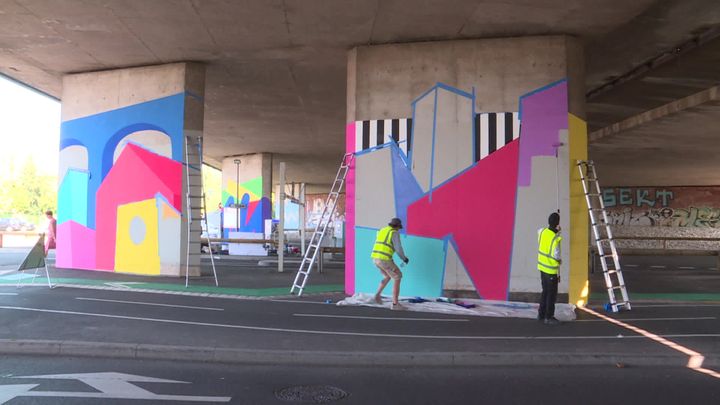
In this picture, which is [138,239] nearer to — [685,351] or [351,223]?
[351,223]

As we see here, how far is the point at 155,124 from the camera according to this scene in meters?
15.1

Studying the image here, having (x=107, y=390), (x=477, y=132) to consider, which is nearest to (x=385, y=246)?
(x=477, y=132)

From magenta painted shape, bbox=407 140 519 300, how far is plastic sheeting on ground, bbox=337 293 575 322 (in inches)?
21.2

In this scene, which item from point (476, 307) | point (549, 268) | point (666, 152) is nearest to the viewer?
point (549, 268)

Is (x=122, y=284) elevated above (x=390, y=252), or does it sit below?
below

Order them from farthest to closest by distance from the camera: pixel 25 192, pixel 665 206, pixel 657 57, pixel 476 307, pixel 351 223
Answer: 1. pixel 25 192
2. pixel 665 206
3. pixel 657 57
4. pixel 351 223
5. pixel 476 307

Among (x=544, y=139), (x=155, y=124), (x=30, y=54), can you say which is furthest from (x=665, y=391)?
(x=30, y=54)

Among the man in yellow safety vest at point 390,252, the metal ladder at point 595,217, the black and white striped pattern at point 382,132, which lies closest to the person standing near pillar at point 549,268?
the metal ladder at point 595,217

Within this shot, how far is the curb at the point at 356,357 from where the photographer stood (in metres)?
6.85

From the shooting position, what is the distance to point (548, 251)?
373 inches

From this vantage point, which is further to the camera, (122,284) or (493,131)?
(122,284)

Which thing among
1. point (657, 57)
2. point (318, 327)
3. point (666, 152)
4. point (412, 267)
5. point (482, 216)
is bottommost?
point (318, 327)

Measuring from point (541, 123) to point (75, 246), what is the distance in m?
13.2

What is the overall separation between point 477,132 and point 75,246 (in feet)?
39.2
